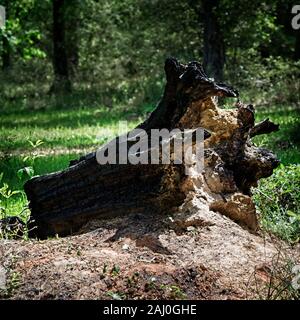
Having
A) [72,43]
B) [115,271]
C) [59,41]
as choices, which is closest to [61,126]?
[59,41]

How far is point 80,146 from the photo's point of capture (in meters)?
12.5

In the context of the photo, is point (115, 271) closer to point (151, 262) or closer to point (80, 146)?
point (151, 262)

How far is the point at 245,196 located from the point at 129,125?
9775 millimetres

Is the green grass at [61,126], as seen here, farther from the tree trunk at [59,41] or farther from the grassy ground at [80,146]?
the tree trunk at [59,41]

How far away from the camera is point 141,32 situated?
2453 cm

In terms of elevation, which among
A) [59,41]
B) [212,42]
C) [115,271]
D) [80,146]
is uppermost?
[59,41]

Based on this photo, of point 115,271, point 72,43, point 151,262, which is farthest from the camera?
point 72,43

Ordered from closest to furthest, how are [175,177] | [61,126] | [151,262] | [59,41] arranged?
[151,262], [175,177], [61,126], [59,41]

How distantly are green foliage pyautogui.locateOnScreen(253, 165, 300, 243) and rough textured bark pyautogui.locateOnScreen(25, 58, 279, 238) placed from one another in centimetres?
27

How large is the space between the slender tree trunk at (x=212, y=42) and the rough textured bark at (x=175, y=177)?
45.7 ft

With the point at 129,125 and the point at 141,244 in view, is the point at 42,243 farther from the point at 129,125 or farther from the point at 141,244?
the point at 129,125

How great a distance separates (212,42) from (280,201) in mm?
13637

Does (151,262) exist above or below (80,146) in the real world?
above
